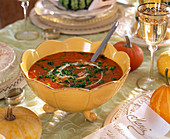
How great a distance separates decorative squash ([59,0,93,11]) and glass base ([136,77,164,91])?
0.62 metres

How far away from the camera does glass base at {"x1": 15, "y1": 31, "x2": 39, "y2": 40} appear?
149 centimetres

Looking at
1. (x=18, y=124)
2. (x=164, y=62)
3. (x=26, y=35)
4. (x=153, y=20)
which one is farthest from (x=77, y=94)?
(x=26, y=35)

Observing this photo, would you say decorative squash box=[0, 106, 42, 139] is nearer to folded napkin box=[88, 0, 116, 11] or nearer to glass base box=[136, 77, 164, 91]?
glass base box=[136, 77, 164, 91]

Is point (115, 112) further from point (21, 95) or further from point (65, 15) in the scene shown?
point (65, 15)

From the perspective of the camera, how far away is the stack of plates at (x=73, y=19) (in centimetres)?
154

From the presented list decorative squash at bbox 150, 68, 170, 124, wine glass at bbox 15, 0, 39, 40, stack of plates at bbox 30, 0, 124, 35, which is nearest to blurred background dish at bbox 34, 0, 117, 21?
stack of plates at bbox 30, 0, 124, 35

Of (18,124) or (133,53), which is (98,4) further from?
(18,124)

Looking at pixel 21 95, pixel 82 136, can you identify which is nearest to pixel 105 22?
pixel 21 95

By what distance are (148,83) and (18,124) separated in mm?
554

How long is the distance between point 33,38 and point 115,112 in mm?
729

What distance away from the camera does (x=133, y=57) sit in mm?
1148

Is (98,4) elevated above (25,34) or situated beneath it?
elevated above

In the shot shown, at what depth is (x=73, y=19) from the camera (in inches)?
61.5

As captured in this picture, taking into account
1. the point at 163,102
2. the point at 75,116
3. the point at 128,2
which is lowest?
the point at 75,116
